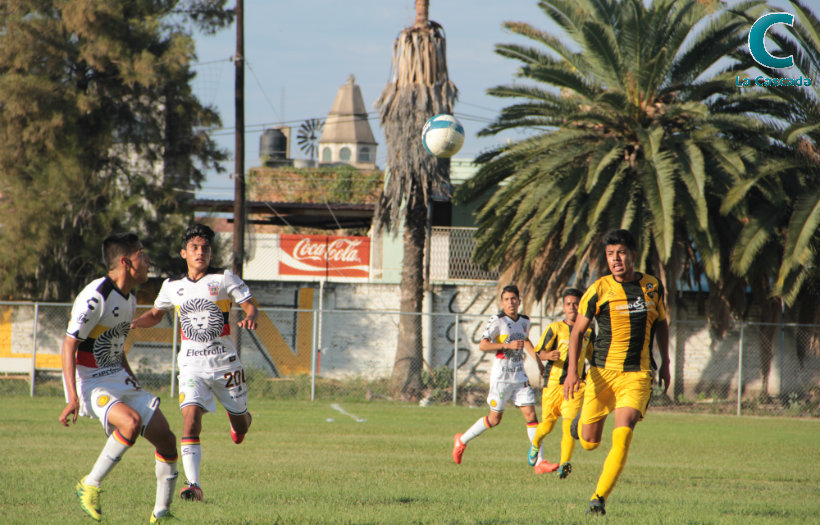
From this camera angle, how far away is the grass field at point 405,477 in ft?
22.8

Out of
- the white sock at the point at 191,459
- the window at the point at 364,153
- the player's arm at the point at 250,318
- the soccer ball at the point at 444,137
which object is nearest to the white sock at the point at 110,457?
the white sock at the point at 191,459

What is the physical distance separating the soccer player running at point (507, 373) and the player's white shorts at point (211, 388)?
12.0 ft

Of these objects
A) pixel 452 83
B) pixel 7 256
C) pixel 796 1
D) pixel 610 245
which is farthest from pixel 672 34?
pixel 7 256

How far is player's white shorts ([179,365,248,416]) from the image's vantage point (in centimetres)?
745

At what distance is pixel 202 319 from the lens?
739 cm

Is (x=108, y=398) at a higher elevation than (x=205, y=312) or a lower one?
lower

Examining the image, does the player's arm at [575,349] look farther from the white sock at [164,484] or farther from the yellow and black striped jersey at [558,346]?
the white sock at [164,484]

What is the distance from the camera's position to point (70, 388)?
5980 mm

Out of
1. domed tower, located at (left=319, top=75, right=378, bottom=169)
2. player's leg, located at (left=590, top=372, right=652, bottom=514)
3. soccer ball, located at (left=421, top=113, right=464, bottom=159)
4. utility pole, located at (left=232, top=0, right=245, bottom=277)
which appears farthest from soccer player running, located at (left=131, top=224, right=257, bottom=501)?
domed tower, located at (left=319, top=75, right=378, bottom=169)

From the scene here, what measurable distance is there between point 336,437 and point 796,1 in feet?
48.8

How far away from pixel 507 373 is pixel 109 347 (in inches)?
215

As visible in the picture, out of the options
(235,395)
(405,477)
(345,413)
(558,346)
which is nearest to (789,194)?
(345,413)

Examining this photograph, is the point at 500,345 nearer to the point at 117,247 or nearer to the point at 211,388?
the point at 211,388

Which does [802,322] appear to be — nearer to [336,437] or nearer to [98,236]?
[336,437]
